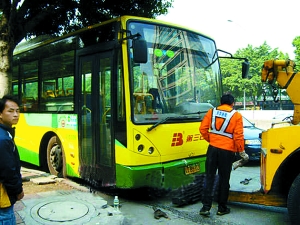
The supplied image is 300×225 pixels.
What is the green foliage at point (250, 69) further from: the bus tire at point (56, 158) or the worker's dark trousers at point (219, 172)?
the worker's dark trousers at point (219, 172)

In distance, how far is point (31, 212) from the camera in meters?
4.53

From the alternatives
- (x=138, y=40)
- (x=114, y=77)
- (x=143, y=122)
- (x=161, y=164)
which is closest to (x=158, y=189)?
(x=161, y=164)

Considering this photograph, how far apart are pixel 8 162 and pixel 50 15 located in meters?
5.72

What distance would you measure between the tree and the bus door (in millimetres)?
1401

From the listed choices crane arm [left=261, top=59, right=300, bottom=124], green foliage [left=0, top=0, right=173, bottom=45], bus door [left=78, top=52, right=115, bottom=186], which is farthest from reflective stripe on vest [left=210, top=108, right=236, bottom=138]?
green foliage [left=0, top=0, right=173, bottom=45]

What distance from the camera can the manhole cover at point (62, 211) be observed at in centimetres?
439

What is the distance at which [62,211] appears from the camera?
4605 mm

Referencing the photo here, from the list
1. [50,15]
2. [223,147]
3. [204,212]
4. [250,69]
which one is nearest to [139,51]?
[223,147]

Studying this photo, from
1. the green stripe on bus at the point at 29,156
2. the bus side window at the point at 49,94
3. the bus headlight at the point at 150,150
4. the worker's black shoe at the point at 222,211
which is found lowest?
the worker's black shoe at the point at 222,211

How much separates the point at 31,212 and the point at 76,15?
18.1 feet

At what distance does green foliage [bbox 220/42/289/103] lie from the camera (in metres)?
44.5

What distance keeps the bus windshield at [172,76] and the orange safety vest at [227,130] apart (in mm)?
903

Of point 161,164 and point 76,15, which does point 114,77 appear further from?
point 76,15

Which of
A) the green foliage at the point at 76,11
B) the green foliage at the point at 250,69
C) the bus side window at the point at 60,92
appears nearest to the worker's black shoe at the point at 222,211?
the bus side window at the point at 60,92
